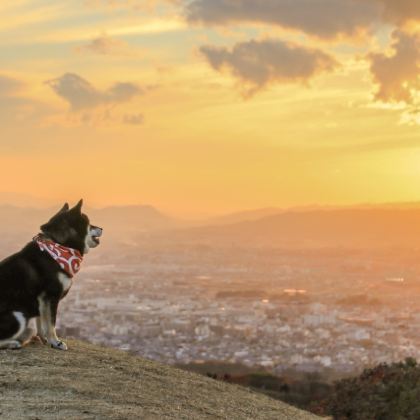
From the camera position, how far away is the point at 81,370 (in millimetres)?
10344

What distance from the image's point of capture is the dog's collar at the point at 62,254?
401 inches

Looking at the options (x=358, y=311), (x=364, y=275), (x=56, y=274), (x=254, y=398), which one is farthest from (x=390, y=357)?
(x=364, y=275)

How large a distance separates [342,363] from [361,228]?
11522 centimetres

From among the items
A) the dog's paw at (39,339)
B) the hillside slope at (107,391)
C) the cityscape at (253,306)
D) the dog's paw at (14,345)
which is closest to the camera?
the hillside slope at (107,391)

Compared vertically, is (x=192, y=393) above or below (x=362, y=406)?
above

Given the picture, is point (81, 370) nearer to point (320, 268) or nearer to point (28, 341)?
point (28, 341)

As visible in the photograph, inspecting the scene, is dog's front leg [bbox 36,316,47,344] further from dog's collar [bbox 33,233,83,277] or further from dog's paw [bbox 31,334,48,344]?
dog's collar [bbox 33,233,83,277]

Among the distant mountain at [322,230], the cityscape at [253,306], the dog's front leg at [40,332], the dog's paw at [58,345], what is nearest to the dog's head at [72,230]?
the dog's front leg at [40,332]

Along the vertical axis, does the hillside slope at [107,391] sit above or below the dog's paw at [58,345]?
below

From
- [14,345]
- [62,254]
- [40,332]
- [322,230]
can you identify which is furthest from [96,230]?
[322,230]

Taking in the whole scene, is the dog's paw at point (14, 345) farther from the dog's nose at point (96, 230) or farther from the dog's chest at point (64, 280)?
the dog's nose at point (96, 230)

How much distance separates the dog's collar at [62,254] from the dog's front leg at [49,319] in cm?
45

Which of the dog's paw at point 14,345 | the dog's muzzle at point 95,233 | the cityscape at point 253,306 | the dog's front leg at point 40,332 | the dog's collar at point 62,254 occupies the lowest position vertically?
the cityscape at point 253,306

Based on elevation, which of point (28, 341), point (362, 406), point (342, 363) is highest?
point (28, 341)
